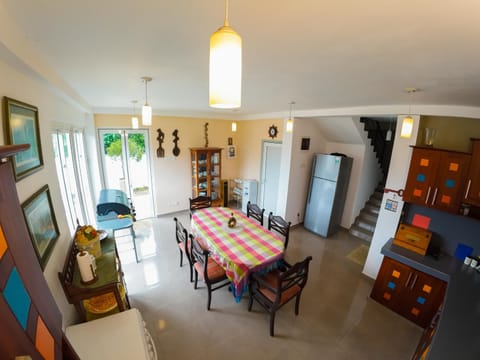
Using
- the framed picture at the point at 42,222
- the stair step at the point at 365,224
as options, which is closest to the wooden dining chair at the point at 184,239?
the framed picture at the point at 42,222

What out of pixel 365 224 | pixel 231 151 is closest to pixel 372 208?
pixel 365 224

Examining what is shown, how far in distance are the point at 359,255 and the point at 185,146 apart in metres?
4.45

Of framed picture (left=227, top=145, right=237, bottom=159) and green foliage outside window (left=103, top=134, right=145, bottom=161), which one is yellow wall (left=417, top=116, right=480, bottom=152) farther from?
green foliage outside window (left=103, top=134, right=145, bottom=161)

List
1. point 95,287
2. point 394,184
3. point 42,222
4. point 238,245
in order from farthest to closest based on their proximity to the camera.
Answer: point 394,184
point 238,245
point 95,287
point 42,222

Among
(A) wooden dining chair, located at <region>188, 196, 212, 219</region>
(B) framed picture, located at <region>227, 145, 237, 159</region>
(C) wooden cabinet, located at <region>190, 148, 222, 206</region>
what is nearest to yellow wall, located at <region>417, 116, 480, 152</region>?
(A) wooden dining chair, located at <region>188, 196, 212, 219</region>

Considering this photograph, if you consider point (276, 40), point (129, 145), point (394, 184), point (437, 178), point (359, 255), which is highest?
point (276, 40)

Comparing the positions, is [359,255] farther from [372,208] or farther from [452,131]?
[452,131]

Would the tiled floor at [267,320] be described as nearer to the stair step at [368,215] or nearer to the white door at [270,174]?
the stair step at [368,215]

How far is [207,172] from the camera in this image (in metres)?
5.29

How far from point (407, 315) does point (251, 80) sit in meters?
3.40

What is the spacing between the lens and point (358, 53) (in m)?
1.23

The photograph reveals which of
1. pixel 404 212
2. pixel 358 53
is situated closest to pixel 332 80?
pixel 358 53

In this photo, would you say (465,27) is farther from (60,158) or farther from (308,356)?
(60,158)

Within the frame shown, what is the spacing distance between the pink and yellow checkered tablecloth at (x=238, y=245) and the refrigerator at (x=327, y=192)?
6.45 feet
